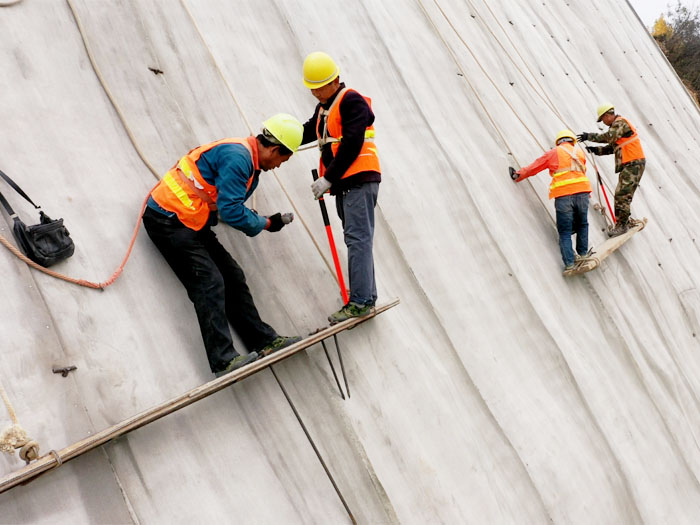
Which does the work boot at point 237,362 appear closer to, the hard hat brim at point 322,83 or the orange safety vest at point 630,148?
the hard hat brim at point 322,83

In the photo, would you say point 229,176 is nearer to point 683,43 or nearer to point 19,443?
point 19,443

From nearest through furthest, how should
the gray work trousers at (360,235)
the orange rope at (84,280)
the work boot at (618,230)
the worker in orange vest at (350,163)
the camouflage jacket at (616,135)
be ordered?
the orange rope at (84,280)
the worker in orange vest at (350,163)
the gray work trousers at (360,235)
the camouflage jacket at (616,135)
the work boot at (618,230)

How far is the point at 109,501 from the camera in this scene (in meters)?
2.35

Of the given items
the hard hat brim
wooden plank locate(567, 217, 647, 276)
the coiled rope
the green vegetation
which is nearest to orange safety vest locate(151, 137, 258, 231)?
the hard hat brim

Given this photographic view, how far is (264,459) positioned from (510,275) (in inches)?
113

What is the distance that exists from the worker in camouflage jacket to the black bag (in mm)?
5267

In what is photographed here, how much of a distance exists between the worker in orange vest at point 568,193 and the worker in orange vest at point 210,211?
10.6 feet

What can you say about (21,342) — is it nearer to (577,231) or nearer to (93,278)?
(93,278)

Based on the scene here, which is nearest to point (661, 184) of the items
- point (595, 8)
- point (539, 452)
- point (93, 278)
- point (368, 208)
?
point (595, 8)

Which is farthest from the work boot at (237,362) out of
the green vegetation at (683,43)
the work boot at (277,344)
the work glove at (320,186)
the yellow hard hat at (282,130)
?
the green vegetation at (683,43)

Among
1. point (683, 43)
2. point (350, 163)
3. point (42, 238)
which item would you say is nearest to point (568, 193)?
point (350, 163)

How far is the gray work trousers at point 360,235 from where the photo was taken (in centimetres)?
318

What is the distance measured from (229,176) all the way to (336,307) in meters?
1.27

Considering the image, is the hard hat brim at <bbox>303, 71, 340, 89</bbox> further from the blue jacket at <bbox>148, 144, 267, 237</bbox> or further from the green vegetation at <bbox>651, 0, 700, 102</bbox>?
the green vegetation at <bbox>651, 0, 700, 102</bbox>
